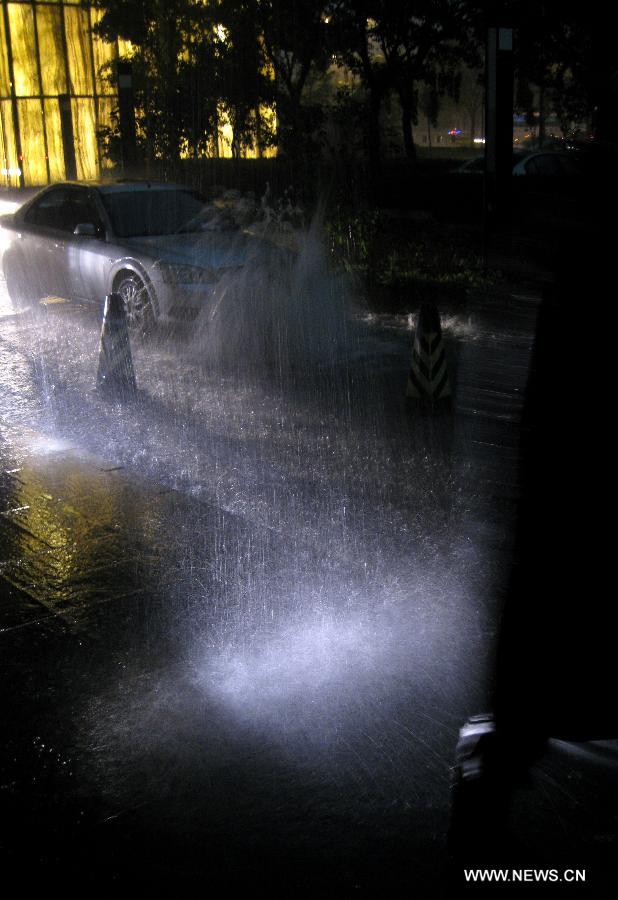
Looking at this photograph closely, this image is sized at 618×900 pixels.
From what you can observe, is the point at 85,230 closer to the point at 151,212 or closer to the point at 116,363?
the point at 151,212

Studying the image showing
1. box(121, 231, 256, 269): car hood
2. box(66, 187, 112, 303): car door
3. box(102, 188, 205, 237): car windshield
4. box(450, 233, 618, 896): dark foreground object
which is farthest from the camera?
box(102, 188, 205, 237): car windshield

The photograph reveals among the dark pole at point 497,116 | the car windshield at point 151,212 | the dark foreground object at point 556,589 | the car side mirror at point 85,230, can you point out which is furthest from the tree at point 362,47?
the dark foreground object at point 556,589

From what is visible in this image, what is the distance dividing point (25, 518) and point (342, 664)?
2.62 m

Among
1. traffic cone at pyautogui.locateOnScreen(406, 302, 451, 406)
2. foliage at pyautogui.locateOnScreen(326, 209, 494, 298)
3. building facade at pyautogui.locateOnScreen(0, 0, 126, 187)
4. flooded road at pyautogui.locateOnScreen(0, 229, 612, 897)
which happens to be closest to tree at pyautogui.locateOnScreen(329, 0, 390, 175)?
foliage at pyautogui.locateOnScreen(326, 209, 494, 298)

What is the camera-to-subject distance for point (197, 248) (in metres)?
11.1

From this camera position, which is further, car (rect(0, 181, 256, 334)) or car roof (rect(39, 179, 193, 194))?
car roof (rect(39, 179, 193, 194))

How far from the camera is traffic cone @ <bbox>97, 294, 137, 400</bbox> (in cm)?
869

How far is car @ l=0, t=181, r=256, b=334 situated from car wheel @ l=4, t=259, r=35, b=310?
1 cm

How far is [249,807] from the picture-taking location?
321 cm

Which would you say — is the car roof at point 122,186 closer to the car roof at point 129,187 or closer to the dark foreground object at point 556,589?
the car roof at point 129,187

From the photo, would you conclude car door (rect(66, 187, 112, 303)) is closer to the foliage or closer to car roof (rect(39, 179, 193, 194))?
car roof (rect(39, 179, 193, 194))

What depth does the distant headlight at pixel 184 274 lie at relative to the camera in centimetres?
→ 1070

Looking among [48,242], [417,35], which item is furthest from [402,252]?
[417,35]

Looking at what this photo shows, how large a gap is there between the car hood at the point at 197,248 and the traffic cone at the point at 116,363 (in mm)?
2310
